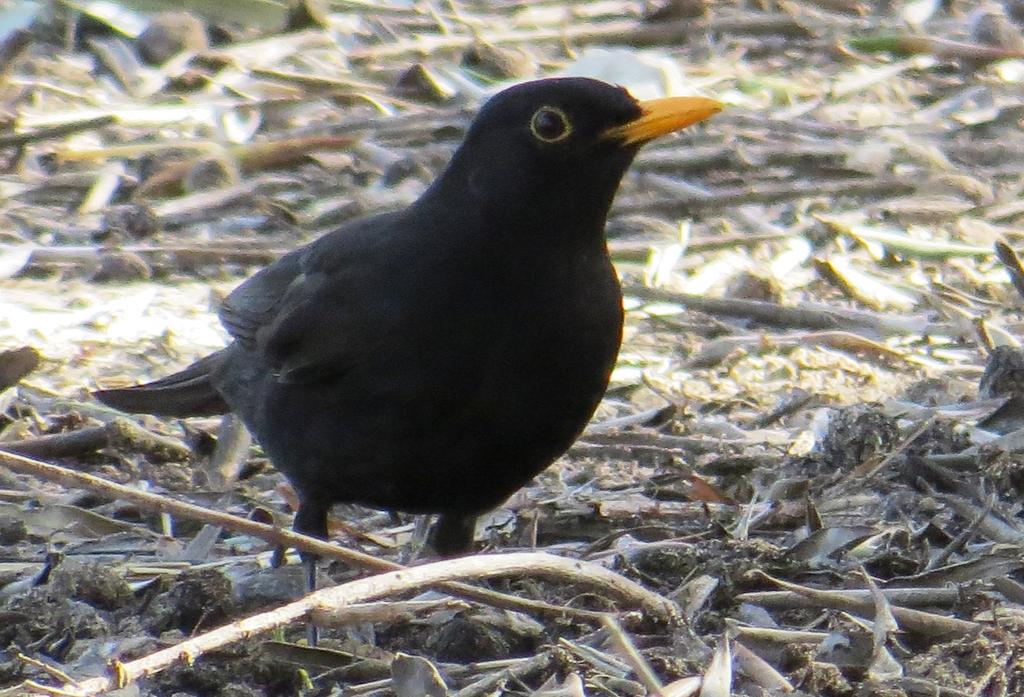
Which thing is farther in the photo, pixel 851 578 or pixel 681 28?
pixel 681 28

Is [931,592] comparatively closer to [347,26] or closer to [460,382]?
[460,382]

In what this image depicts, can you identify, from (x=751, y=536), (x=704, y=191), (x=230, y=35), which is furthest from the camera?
(x=230, y=35)

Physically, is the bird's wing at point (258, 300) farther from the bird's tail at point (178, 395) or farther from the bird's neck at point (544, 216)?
the bird's neck at point (544, 216)

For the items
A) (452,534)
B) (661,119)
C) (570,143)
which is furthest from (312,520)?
(661,119)

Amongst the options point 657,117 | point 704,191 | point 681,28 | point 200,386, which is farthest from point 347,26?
point 657,117

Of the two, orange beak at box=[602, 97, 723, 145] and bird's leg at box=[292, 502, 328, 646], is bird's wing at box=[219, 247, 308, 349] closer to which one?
bird's leg at box=[292, 502, 328, 646]

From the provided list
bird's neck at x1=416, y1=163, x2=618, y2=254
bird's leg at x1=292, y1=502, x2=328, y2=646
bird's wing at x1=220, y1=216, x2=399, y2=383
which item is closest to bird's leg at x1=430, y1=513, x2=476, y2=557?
bird's leg at x1=292, y1=502, x2=328, y2=646

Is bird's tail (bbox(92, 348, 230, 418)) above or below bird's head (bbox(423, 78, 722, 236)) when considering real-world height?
below
